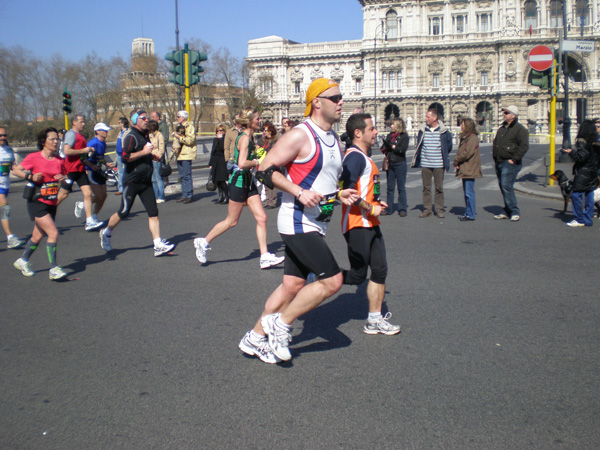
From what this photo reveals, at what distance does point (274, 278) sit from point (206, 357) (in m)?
2.49

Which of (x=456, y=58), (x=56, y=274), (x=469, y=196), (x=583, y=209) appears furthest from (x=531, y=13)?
(x=56, y=274)

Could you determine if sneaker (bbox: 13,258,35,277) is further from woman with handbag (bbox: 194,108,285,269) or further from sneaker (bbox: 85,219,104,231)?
sneaker (bbox: 85,219,104,231)

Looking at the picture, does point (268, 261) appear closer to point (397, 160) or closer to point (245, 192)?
point (245, 192)

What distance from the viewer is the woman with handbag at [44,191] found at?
270 inches

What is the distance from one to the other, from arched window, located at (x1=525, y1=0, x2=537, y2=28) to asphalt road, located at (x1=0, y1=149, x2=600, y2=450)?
77.2 meters

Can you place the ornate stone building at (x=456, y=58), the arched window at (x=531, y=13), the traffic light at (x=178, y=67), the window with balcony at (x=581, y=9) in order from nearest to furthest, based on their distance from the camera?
1. the traffic light at (x=178, y=67)
2. the window with balcony at (x=581, y=9)
3. the ornate stone building at (x=456, y=58)
4. the arched window at (x=531, y=13)

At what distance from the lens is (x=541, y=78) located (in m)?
15.1

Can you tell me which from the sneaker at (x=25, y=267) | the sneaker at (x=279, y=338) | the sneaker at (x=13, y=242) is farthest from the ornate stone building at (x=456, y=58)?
the sneaker at (x=279, y=338)

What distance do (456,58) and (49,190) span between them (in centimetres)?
7899

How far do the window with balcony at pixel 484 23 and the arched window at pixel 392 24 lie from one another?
34.8 ft

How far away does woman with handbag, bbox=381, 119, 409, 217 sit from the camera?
11609mm

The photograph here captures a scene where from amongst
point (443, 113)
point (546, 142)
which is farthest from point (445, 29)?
point (546, 142)

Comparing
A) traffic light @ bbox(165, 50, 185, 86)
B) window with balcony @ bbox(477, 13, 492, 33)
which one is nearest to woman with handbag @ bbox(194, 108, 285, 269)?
traffic light @ bbox(165, 50, 185, 86)

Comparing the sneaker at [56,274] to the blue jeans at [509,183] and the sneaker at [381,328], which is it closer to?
the sneaker at [381,328]
